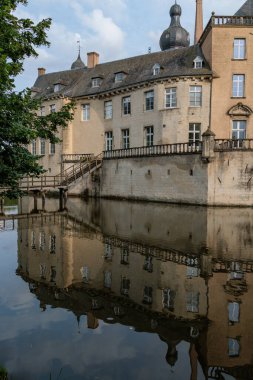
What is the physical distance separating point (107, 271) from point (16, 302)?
8.78 ft

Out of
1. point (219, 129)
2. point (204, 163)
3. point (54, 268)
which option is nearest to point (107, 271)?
point (54, 268)

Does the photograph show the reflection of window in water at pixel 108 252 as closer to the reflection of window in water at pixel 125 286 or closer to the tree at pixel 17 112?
the reflection of window in water at pixel 125 286

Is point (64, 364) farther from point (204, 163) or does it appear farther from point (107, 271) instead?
point (204, 163)

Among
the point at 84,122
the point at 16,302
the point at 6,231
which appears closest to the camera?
the point at 16,302

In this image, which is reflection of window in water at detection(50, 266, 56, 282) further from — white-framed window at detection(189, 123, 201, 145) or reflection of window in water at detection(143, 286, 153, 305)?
white-framed window at detection(189, 123, 201, 145)

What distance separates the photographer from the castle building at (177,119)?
22438 mm

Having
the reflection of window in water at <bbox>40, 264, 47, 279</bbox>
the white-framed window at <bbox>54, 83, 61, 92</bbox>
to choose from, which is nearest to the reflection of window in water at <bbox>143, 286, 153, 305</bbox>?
the reflection of window in water at <bbox>40, 264, 47, 279</bbox>

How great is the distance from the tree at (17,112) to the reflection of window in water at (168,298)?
146 inches

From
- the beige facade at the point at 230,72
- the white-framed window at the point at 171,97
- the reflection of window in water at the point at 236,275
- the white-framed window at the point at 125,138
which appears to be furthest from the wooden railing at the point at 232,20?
the reflection of window in water at the point at 236,275

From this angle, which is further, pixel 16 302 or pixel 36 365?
pixel 16 302

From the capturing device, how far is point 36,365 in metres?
4.80

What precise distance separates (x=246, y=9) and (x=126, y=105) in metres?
13.0

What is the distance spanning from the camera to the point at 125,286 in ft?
26.5

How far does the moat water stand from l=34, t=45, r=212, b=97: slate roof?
19.3m
